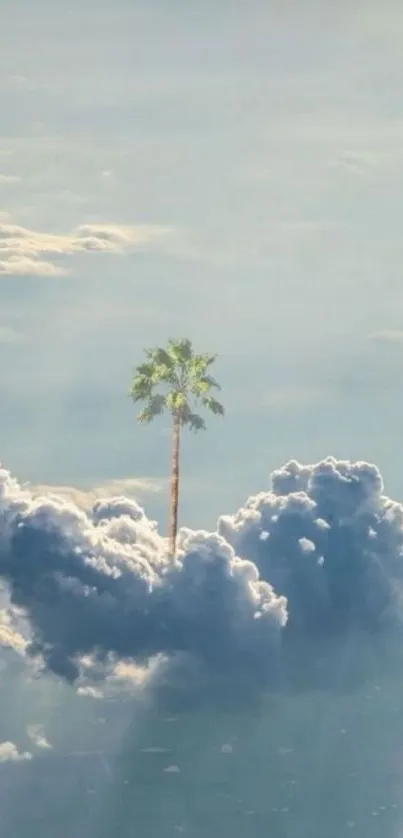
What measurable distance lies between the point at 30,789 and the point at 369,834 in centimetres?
4103

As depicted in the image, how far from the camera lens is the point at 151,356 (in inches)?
4156

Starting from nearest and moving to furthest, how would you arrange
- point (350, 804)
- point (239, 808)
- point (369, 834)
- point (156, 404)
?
point (156, 404)
point (369, 834)
point (350, 804)
point (239, 808)

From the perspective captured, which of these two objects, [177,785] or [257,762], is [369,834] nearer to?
[257,762]

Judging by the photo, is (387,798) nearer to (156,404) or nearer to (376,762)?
(376,762)

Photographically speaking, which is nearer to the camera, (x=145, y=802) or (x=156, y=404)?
(x=156, y=404)

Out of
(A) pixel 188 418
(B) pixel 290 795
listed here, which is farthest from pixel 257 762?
(A) pixel 188 418

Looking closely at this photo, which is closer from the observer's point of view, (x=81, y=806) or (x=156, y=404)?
(x=156, y=404)

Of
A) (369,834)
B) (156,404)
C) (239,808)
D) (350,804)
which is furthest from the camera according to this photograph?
(239,808)

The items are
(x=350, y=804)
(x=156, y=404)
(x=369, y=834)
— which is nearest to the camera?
(x=156, y=404)

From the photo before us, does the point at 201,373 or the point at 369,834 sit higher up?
the point at 201,373

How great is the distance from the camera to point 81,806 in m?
188

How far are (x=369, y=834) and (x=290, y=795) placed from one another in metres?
18.4

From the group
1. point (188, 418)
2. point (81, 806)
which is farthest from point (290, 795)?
point (188, 418)

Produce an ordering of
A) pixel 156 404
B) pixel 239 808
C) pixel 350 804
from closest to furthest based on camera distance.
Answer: pixel 156 404, pixel 350 804, pixel 239 808
